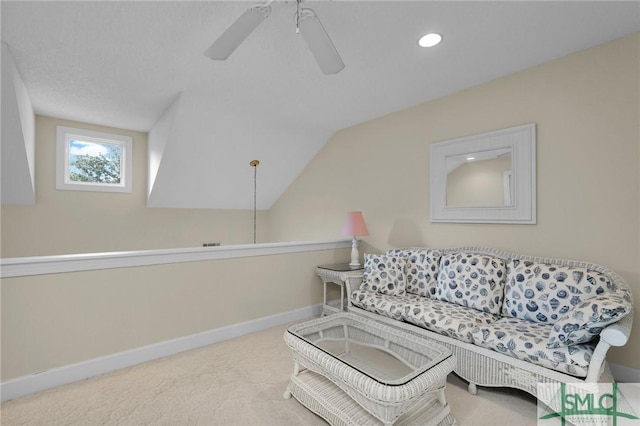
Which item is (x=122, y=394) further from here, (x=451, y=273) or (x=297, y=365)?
(x=451, y=273)

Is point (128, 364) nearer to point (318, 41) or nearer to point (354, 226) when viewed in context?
point (354, 226)

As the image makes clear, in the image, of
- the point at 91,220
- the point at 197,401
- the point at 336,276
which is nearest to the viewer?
the point at 197,401

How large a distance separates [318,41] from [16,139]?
299cm

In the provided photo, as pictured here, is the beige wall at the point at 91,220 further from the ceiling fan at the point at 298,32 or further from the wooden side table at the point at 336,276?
the ceiling fan at the point at 298,32

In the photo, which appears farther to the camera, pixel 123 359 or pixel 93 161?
pixel 93 161

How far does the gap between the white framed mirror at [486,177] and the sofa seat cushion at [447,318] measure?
90 centimetres

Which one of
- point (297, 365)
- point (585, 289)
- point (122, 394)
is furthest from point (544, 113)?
point (122, 394)

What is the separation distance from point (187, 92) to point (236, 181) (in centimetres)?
171

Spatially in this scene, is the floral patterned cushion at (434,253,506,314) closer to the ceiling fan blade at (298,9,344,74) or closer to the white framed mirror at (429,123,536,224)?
the white framed mirror at (429,123,536,224)

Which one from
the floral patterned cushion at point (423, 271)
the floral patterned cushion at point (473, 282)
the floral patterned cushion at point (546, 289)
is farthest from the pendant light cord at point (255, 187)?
the floral patterned cushion at point (546, 289)

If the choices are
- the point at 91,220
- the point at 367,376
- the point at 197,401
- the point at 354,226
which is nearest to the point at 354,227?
the point at 354,226

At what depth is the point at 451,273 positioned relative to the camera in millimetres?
2623

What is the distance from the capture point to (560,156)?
242 centimetres

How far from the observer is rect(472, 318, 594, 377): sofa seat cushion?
167cm
